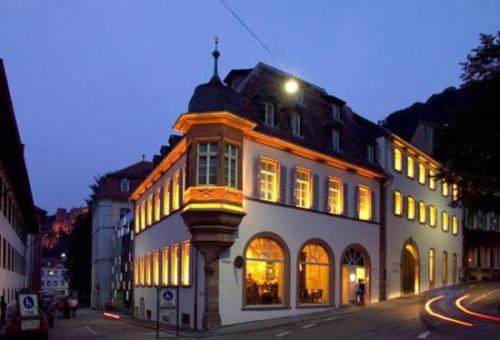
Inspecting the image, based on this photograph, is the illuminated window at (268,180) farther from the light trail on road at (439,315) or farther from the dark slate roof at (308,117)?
the light trail on road at (439,315)

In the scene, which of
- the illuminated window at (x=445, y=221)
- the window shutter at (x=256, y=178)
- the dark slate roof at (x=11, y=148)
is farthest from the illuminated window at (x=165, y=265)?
the illuminated window at (x=445, y=221)

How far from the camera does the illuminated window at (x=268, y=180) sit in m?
31.1

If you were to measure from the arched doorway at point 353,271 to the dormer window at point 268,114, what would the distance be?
27.8ft

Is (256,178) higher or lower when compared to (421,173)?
lower

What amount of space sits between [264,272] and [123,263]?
38481mm

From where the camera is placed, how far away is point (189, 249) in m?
30.9

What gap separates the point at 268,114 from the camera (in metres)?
32.6

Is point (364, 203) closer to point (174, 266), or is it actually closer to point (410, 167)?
point (410, 167)

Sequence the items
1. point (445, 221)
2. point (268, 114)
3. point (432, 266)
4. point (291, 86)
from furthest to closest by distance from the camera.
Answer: point (445, 221), point (432, 266), point (291, 86), point (268, 114)

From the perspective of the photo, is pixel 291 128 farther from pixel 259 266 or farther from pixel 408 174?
pixel 408 174

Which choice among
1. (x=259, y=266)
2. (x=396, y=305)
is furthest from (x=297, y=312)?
(x=396, y=305)

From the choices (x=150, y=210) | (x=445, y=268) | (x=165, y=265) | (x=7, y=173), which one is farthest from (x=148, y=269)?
(x=445, y=268)

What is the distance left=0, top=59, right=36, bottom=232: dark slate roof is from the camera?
A: 24141mm

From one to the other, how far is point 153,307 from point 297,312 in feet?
38.2
